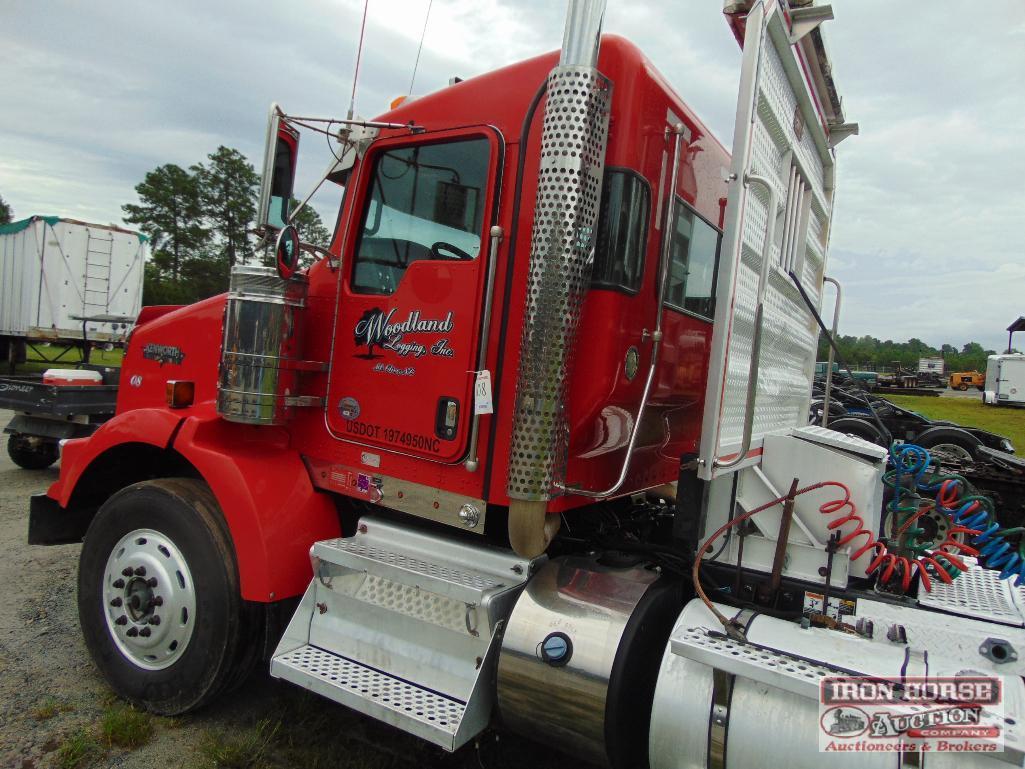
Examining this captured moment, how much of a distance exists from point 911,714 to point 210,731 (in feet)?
9.45

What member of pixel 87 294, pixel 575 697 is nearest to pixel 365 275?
pixel 575 697

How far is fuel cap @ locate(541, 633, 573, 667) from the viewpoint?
93.0 inches

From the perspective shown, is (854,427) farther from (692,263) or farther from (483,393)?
(483,393)

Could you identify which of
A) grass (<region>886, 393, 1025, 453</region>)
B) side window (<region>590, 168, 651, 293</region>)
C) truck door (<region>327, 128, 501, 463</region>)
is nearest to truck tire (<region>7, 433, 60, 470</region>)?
truck door (<region>327, 128, 501, 463</region>)

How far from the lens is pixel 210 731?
10.4 ft

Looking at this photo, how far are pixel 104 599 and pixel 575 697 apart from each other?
2.48 meters

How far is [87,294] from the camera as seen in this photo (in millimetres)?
17266

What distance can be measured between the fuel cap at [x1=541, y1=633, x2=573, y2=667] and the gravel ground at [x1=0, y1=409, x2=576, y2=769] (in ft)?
2.30

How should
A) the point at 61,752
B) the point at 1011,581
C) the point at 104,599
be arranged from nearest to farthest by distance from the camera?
the point at 1011,581
the point at 61,752
the point at 104,599

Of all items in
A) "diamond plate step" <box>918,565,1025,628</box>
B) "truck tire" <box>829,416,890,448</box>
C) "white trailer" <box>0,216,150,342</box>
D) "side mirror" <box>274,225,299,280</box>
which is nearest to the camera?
"diamond plate step" <box>918,565,1025,628</box>

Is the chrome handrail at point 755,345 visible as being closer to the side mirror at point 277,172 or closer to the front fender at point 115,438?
the side mirror at point 277,172

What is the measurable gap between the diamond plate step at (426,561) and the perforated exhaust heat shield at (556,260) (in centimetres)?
40

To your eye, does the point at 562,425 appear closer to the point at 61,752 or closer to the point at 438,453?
the point at 438,453

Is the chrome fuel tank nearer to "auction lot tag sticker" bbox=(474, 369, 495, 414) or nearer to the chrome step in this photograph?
the chrome step
